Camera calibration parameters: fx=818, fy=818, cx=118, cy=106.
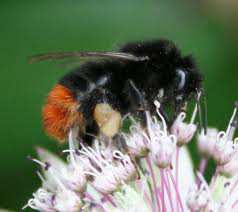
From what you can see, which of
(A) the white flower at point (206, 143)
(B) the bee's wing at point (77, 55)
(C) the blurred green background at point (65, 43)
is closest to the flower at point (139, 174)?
(A) the white flower at point (206, 143)

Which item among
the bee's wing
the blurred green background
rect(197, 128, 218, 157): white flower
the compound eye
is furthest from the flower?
the blurred green background

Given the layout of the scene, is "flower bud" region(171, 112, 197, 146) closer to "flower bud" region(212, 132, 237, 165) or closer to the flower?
the flower

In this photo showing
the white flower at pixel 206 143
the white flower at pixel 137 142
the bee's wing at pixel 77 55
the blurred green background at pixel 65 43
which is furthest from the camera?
the blurred green background at pixel 65 43

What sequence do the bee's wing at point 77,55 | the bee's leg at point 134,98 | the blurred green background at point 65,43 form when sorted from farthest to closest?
the blurred green background at point 65,43 < the bee's leg at point 134,98 < the bee's wing at point 77,55

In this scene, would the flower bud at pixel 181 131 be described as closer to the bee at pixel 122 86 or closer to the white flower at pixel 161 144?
the white flower at pixel 161 144

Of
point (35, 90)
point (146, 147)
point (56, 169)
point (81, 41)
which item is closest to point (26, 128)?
point (35, 90)

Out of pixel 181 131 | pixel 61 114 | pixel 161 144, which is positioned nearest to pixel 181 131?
pixel 181 131

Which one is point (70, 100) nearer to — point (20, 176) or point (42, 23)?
point (20, 176)

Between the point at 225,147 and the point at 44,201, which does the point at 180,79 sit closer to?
the point at 225,147
